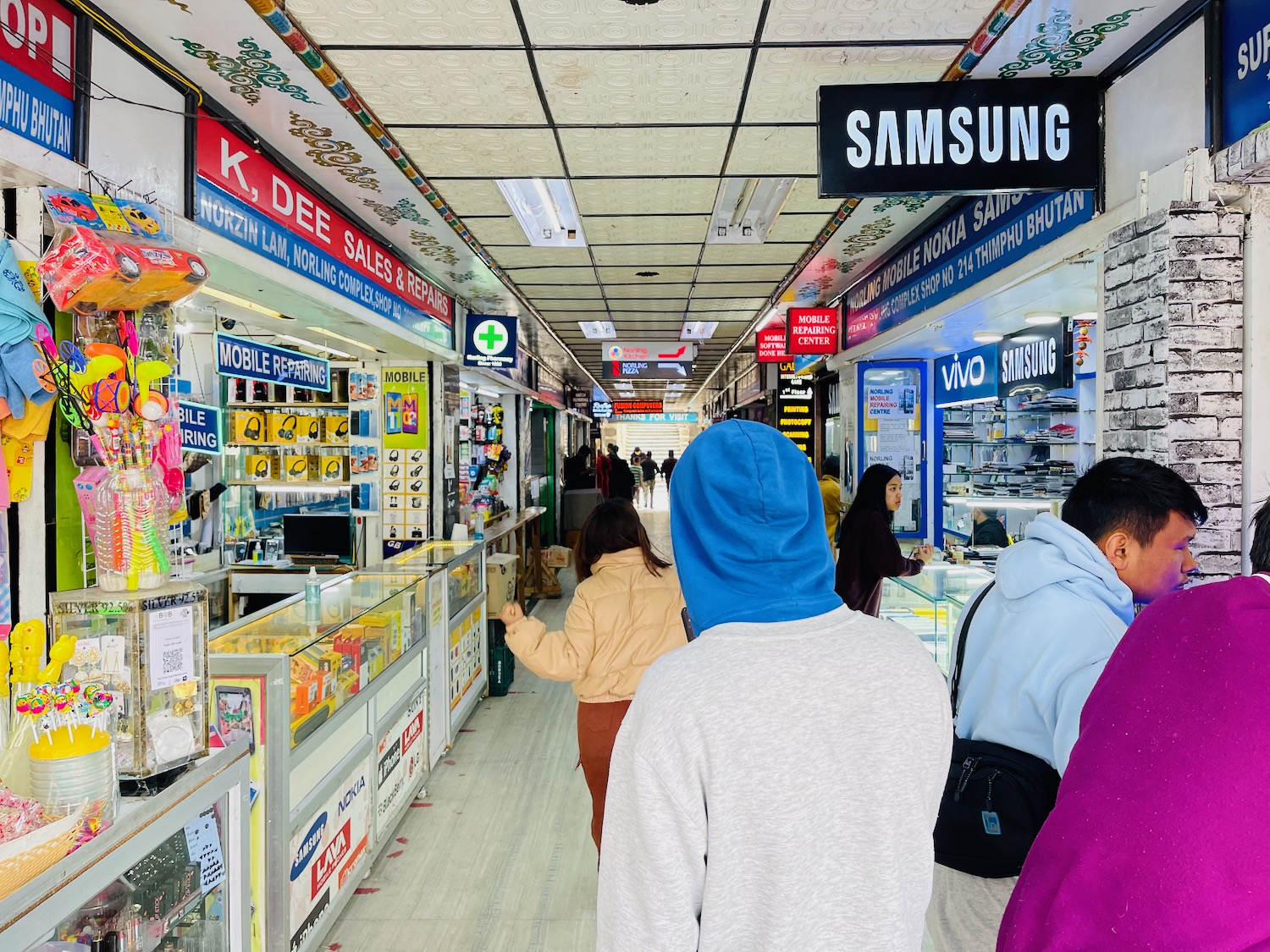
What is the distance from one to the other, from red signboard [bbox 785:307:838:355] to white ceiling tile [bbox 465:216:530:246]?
11.1ft

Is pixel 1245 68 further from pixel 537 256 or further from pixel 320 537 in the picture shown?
pixel 320 537

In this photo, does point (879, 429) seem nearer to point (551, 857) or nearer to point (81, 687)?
point (551, 857)

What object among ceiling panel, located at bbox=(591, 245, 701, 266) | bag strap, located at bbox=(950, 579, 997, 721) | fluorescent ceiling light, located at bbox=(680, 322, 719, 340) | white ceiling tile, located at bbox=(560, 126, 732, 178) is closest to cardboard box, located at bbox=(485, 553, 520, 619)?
ceiling panel, located at bbox=(591, 245, 701, 266)

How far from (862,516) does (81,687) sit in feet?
12.8

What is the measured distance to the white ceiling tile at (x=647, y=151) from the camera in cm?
383

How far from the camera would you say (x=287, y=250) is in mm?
4078

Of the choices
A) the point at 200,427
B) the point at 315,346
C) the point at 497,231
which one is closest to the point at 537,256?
the point at 497,231

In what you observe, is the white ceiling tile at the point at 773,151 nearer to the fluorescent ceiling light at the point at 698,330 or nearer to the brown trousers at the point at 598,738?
the brown trousers at the point at 598,738

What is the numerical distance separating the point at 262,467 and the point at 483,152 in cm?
426

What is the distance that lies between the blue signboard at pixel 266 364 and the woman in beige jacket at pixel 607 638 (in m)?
2.93

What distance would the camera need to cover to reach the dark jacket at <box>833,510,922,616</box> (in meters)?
4.70

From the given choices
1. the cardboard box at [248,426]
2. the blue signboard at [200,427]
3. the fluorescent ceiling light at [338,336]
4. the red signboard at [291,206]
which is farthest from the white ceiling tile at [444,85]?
the cardboard box at [248,426]

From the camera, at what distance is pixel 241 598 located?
6.88 metres

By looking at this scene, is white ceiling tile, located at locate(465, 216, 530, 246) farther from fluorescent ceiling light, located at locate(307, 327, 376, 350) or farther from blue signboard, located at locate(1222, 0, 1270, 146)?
blue signboard, located at locate(1222, 0, 1270, 146)
